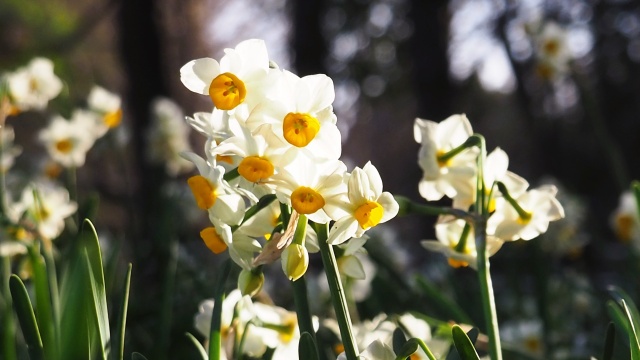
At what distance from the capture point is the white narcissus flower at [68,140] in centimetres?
211

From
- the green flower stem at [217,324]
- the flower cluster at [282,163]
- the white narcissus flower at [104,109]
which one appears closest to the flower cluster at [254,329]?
the green flower stem at [217,324]

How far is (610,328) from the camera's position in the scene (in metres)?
0.82

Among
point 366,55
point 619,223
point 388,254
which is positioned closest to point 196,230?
point 388,254

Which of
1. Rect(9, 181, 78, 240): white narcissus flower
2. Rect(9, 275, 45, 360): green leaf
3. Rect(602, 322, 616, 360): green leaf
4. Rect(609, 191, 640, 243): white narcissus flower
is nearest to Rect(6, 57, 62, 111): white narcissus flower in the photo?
Rect(9, 181, 78, 240): white narcissus flower

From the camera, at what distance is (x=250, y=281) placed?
2.38ft

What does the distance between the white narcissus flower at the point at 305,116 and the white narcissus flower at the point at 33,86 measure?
1221 millimetres

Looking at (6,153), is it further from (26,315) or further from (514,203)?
(514,203)

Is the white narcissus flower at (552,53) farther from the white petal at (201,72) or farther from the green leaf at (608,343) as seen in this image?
the white petal at (201,72)

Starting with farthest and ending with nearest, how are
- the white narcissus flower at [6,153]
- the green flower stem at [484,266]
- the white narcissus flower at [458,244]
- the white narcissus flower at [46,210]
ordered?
the white narcissus flower at [6,153]
the white narcissus flower at [46,210]
the white narcissus flower at [458,244]
the green flower stem at [484,266]

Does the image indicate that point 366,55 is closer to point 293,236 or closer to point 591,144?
point 591,144

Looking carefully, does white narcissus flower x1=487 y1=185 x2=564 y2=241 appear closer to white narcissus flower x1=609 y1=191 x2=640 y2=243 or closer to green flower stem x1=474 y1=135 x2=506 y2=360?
green flower stem x1=474 y1=135 x2=506 y2=360

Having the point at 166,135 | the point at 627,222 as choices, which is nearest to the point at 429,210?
the point at 627,222

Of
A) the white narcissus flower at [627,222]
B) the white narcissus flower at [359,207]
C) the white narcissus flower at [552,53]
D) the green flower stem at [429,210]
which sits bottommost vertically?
the white narcissus flower at [627,222]

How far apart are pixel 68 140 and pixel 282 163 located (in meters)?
1.65
